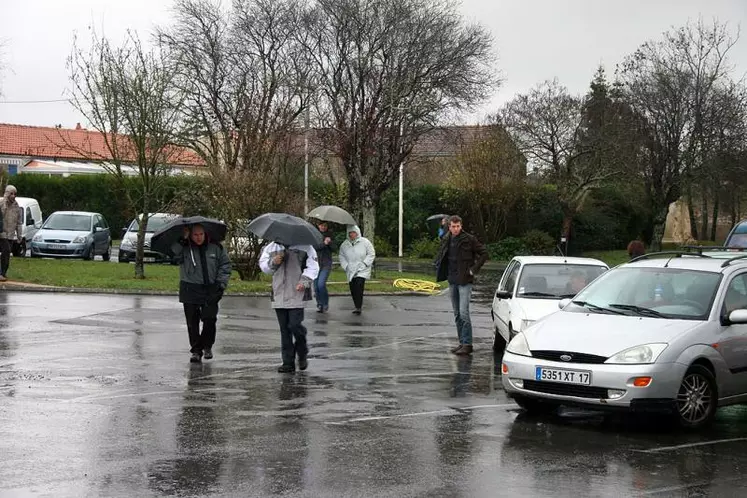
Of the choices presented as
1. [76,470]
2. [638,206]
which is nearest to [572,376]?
[76,470]

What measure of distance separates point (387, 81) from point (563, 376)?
29.7m

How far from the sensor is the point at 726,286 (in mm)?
10281

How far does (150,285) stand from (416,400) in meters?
13.6

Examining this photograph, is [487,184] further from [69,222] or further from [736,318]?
[736,318]

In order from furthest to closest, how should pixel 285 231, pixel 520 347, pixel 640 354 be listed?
pixel 285 231
pixel 520 347
pixel 640 354

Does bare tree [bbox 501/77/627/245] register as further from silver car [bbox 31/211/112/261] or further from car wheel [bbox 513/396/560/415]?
car wheel [bbox 513/396/560/415]

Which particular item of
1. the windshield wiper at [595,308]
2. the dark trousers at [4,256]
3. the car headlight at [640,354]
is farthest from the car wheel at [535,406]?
the dark trousers at [4,256]

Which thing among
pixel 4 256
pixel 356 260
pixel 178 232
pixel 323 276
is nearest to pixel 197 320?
pixel 178 232

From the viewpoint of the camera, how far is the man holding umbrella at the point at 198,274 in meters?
12.8

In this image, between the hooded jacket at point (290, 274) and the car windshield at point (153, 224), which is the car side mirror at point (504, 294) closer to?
the hooded jacket at point (290, 274)

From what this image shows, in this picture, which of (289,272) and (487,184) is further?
(487,184)

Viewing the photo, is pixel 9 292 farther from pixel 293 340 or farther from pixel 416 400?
pixel 416 400

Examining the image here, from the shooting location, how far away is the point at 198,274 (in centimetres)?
1281

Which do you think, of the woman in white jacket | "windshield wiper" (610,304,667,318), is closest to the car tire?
the woman in white jacket
